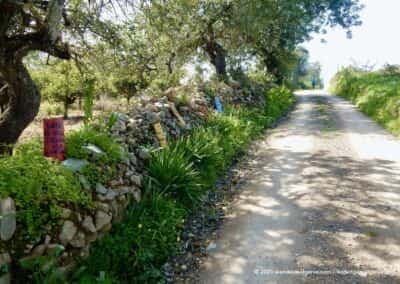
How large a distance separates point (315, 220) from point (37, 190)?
135 inches

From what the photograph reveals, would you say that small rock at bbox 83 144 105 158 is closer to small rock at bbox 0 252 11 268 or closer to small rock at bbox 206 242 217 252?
small rock at bbox 0 252 11 268

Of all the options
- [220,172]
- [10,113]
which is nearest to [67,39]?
[10,113]

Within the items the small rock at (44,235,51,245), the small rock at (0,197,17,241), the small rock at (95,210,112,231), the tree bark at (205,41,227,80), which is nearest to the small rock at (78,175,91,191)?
the small rock at (95,210,112,231)

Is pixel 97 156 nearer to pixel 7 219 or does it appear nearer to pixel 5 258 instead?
pixel 7 219

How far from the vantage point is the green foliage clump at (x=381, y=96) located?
1090cm

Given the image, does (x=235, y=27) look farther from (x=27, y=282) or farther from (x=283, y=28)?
(x=27, y=282)

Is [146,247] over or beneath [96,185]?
beneath

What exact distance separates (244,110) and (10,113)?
22.1 feet

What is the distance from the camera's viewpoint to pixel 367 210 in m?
5.02

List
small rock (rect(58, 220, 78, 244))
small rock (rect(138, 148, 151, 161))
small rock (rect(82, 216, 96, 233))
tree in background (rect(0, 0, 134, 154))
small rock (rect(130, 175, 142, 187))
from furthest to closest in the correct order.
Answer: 1. tree in background (rect(0, 0, 134, 154))
2. small rock (rect(138, 148, 151, 161))
3. small rock (rect(130, 175, 142, 187))
4. small rock (rect(82, 216, 96, 233))
5. small rock (rect(58, 220, 78, 244))

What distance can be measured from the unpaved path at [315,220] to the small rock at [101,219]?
3.81ft

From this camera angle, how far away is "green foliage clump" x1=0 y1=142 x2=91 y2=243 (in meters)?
3.05

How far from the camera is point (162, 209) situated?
15.3 feet

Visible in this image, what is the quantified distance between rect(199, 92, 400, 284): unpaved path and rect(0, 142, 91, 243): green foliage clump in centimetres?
160
